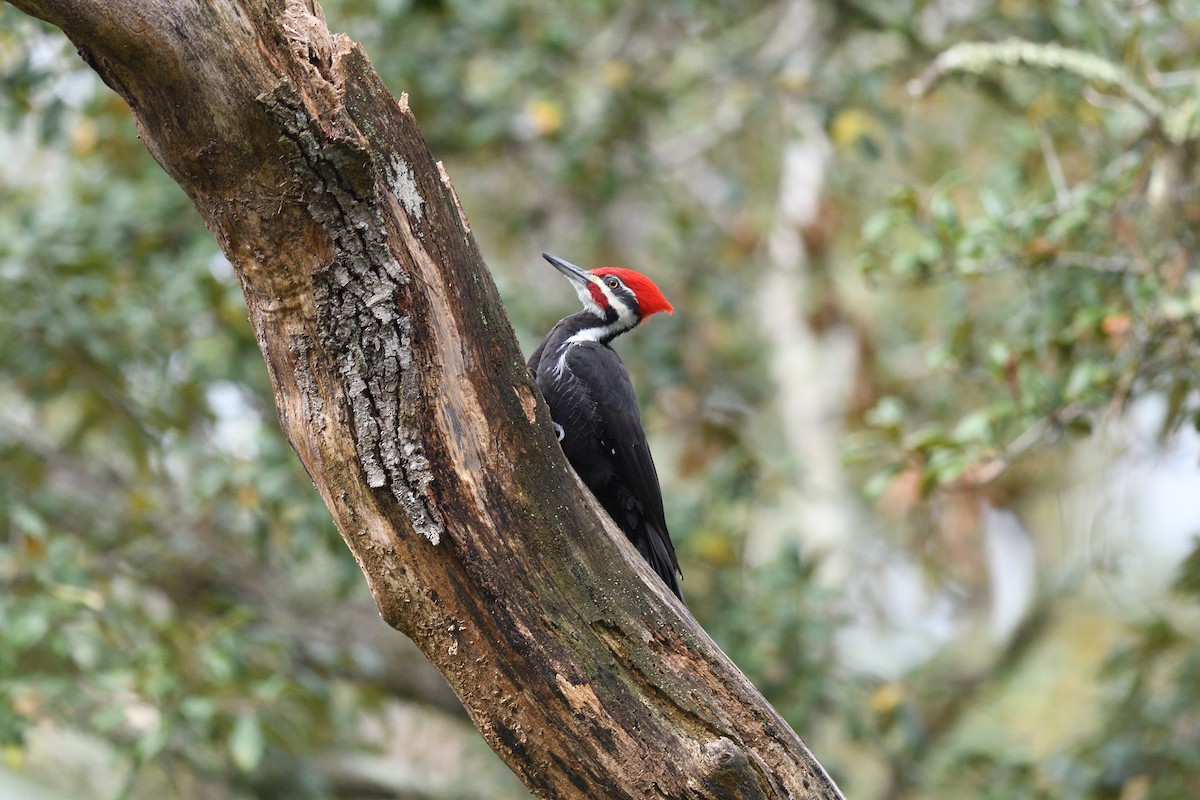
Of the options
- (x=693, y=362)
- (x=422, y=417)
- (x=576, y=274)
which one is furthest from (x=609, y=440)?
(x=693, y=362)

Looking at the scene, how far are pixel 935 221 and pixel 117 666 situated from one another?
10.6 feet

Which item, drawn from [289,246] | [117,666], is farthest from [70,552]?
[289,246]

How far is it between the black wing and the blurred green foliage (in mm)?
783

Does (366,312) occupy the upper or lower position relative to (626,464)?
lower

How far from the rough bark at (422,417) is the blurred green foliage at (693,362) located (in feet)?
5.27

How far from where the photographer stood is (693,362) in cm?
651

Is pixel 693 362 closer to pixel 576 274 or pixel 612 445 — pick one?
pixel 576 274

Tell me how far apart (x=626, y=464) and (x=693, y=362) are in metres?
2.98

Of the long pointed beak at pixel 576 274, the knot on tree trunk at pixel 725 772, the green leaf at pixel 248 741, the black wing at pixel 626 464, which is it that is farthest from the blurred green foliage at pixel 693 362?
the knot on tree trunk at pixel 725 772

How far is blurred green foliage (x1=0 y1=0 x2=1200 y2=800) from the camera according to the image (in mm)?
3910

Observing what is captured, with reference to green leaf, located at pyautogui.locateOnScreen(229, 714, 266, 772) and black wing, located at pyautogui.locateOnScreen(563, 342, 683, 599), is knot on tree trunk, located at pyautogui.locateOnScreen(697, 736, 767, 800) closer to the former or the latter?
black wing, located at pyautogui.locateOnScreen(563, 342, 683, 599)

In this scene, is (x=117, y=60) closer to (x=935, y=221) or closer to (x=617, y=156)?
(x=935, y=221)

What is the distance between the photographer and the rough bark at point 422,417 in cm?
212

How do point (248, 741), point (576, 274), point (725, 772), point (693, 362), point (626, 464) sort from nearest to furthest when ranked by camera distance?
point (725, 772) → point (626, 464) → point (248, 741) → point (576, 274) → point (693, 362)
